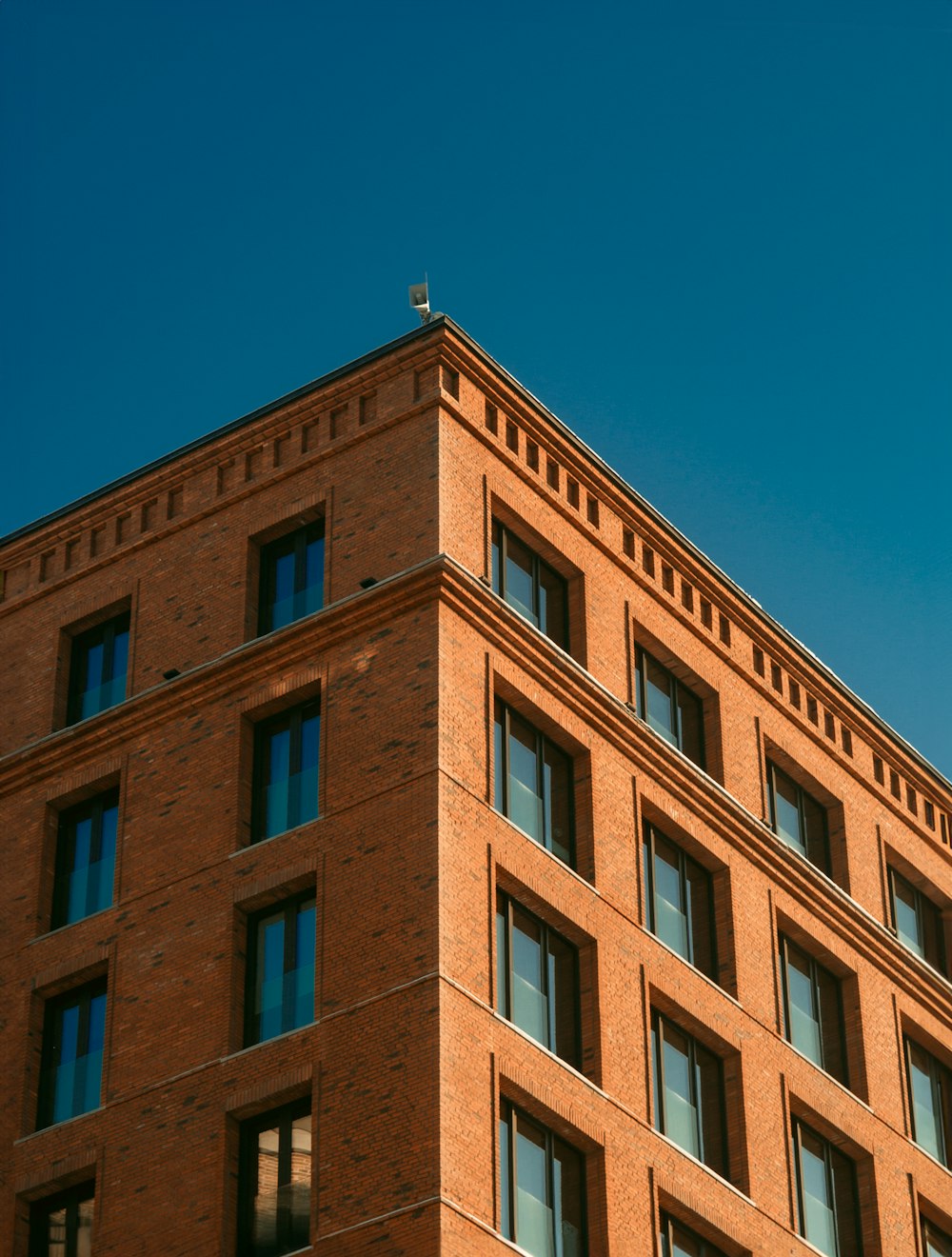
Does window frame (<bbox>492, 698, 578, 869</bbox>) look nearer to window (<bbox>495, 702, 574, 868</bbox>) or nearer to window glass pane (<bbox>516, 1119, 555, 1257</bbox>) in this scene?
window (<bbox>495, 702, 574, 868</bbox>)

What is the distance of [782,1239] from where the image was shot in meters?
49.7

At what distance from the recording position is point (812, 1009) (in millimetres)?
54969

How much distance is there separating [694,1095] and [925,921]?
12166mm

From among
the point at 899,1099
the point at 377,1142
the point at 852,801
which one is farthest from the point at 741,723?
the point at 377,1142

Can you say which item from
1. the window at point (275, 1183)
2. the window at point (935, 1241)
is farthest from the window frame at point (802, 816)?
the window at point (275, 1183)

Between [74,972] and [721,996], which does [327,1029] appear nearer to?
[74,972]

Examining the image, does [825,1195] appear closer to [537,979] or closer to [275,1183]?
[537,979]

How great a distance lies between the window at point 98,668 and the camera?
52719 millimetres

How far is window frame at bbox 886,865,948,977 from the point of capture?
59531mm

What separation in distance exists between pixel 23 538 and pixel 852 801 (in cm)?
1748

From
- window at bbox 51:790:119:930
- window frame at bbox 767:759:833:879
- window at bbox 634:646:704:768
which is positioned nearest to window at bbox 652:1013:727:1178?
window at bbox 634:646:704:768

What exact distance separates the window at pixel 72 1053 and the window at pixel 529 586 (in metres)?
10.0

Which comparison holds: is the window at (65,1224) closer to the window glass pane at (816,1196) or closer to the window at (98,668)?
the window at (98,668)

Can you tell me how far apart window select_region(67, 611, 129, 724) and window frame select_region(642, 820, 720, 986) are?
9897mm
